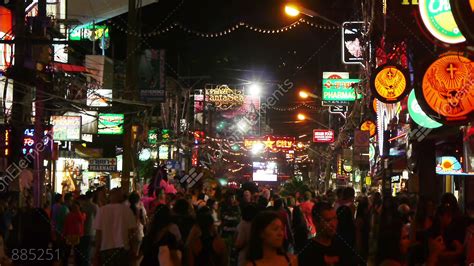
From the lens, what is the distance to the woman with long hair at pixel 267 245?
613cm

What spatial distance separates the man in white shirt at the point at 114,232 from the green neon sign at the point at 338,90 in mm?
23761

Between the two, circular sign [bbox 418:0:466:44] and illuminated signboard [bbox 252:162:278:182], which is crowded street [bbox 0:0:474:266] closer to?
circular sign [bbox 418:0:466:44]

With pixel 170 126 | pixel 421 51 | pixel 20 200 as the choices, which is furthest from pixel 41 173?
pixel 170 126

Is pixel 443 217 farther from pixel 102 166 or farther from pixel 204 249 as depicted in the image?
pixel 102 166

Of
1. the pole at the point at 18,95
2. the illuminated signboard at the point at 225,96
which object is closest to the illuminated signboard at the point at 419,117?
the pole at the point at 18,95

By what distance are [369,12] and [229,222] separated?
1586cm

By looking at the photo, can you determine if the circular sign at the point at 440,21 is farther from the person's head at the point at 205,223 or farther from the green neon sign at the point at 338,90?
the green neon sign at the point at 338,90

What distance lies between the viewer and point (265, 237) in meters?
6.23

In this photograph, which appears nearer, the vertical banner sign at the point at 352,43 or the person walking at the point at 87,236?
the person walking at the point at 87,236

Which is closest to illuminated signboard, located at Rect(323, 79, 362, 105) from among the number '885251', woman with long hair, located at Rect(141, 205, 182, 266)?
the number '885251'

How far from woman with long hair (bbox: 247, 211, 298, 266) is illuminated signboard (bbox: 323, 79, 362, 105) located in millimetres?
29083

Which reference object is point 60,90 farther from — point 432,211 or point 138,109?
point 432,211

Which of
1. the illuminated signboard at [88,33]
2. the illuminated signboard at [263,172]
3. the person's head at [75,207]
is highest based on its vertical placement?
the illuminated signboard at [88,33]

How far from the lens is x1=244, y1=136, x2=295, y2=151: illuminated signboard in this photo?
188ft
